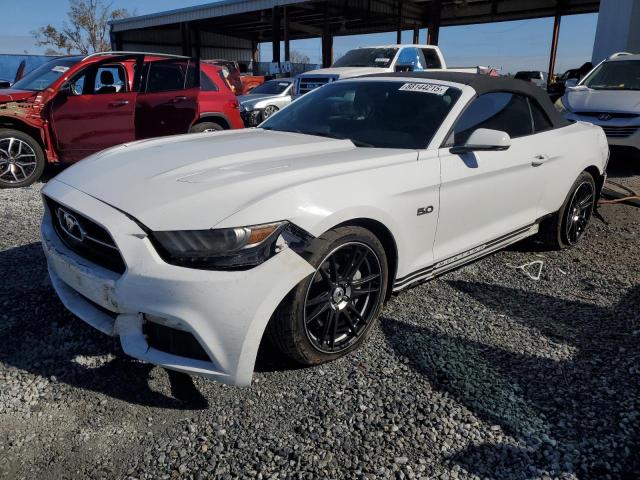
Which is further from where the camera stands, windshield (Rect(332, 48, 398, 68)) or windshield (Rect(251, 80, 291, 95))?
windshield (Rect(251, 80, 291, 95))

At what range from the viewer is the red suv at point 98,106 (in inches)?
260

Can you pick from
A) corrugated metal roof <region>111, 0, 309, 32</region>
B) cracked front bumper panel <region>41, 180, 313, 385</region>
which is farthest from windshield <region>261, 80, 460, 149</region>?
corrugated metal roof <region>111, 0, 309, 32</region>

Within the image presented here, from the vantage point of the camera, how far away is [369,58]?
1316cm

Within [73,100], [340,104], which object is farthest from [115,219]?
[73,100]

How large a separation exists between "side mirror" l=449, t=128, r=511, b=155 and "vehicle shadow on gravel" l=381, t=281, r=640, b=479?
1099 millimetres

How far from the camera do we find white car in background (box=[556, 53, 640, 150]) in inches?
313

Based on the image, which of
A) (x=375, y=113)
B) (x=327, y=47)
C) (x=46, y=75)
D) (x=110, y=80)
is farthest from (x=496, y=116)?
(x=327, y=47)

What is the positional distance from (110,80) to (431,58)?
9679mm

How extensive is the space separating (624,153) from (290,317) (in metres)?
7.88

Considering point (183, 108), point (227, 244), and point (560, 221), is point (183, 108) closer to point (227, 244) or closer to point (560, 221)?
point (560, 221)

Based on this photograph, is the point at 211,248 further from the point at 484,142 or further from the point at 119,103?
the point at 119,103

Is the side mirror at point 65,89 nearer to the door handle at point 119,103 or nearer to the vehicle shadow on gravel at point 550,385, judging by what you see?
the door handle at point 119,103

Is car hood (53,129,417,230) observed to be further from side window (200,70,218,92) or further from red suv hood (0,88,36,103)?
side window (200,70,218,92)

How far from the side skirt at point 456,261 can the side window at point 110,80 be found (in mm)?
5786
